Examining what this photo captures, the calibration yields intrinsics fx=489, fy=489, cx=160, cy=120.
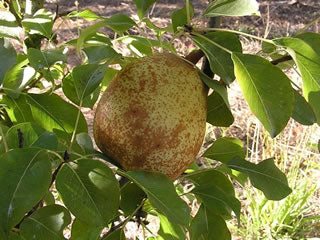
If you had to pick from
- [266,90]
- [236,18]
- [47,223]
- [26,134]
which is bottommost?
[236,18]

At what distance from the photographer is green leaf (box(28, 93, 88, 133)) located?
2.65 feet

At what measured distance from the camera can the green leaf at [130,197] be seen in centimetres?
82

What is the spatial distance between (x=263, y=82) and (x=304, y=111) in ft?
0.48

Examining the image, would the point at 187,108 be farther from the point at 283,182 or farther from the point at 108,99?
the point at 283,182

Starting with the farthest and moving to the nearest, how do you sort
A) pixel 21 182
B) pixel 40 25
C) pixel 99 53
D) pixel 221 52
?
pixel 40 25, pixel 99 53, pixel 221 52, pixel 21 182

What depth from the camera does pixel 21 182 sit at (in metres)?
0.55

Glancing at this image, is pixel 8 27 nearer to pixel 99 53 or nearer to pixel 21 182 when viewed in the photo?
pixel 99 53

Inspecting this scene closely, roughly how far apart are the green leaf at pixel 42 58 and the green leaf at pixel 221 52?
24 centimetres

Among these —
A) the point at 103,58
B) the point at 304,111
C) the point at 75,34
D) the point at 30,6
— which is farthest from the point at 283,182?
the point at 75,34

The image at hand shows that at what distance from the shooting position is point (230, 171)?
0.91 metres

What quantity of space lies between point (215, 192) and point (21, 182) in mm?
352

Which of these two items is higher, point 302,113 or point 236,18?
point 302,113

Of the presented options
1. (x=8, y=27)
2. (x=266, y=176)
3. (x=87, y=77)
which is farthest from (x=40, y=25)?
(x=266, y=176)

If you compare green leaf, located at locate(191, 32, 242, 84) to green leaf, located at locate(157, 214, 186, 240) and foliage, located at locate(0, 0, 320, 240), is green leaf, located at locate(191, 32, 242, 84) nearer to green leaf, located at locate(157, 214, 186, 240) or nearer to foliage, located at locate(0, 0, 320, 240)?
foliage, located at locate(0, 0, 320, 240)
